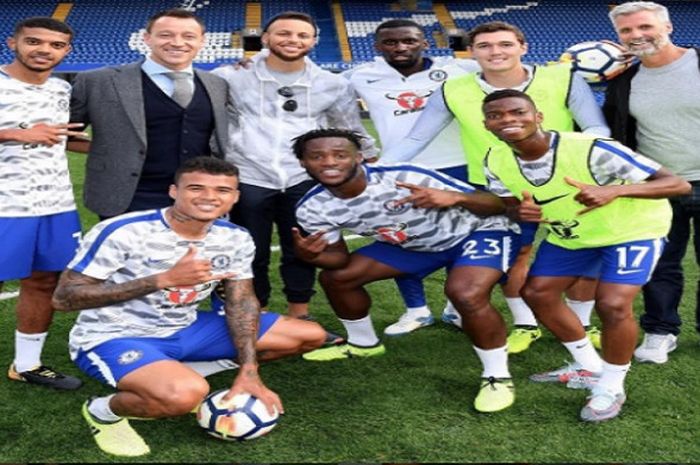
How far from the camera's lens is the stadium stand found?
28025mm

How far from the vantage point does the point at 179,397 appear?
3.12m

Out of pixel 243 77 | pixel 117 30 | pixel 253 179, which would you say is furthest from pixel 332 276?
pixel 117 30

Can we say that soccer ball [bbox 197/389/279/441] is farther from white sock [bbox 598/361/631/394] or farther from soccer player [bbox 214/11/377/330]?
white sock [bbox 598/361/631/394]

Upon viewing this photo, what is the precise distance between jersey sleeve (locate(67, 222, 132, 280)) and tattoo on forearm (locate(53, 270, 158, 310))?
38mm

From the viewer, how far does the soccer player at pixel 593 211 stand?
339cm

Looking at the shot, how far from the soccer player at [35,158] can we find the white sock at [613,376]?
2637 millimetres

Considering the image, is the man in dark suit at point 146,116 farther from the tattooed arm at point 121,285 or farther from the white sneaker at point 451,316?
the white sneaker at point 451,316

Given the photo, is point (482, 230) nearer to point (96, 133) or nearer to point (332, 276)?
point (332, 276)

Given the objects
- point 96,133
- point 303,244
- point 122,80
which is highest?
point 122,80

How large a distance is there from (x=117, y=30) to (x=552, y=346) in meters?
27.5

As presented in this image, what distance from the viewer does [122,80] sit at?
13.0ft

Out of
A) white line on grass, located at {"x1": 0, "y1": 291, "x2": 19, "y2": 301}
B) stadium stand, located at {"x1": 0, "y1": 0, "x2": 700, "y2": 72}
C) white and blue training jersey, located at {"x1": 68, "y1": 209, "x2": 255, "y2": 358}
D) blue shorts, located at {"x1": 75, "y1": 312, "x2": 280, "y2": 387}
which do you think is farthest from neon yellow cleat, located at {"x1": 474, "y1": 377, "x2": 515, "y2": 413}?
stadium stand, located at {"x1": 0, "y1": 0, "x2": 700, "y2": 72}

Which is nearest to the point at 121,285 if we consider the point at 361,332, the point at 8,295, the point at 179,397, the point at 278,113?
the point at 179,397

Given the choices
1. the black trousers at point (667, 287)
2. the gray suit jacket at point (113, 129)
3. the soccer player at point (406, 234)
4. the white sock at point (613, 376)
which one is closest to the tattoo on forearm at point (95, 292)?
the gray suit jacket at point (113, 129)
